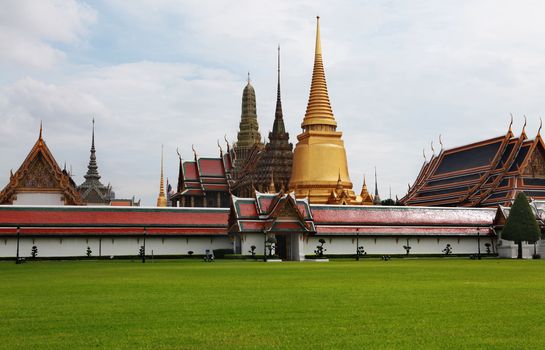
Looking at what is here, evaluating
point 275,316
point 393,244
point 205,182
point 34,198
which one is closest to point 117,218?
point 34,198

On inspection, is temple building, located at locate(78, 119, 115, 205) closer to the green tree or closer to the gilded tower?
the gilded tower

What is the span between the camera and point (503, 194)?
61.8 meters

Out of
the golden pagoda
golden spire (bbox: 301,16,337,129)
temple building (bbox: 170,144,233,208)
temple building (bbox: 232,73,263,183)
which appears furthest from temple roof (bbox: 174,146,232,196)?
golden spire (bbox: 301,16,337,129)

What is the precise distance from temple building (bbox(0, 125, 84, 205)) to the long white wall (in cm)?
1114

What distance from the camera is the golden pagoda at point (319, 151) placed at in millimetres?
71125

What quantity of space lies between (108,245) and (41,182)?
42.2 feet

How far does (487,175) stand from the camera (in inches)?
2564

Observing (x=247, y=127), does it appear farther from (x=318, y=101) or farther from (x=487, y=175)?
(x=487, y=175)

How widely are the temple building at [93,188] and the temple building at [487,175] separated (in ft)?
A: 155

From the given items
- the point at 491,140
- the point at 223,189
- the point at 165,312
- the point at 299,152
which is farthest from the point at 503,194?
the point at 165,312

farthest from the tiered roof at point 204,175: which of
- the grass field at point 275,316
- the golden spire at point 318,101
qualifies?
the grass field at point 275,316

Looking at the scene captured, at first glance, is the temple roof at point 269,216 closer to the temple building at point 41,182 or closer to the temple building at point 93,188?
the temple building at point 41,182

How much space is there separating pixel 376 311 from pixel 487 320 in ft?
6.68

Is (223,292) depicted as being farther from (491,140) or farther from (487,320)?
(491,140)
